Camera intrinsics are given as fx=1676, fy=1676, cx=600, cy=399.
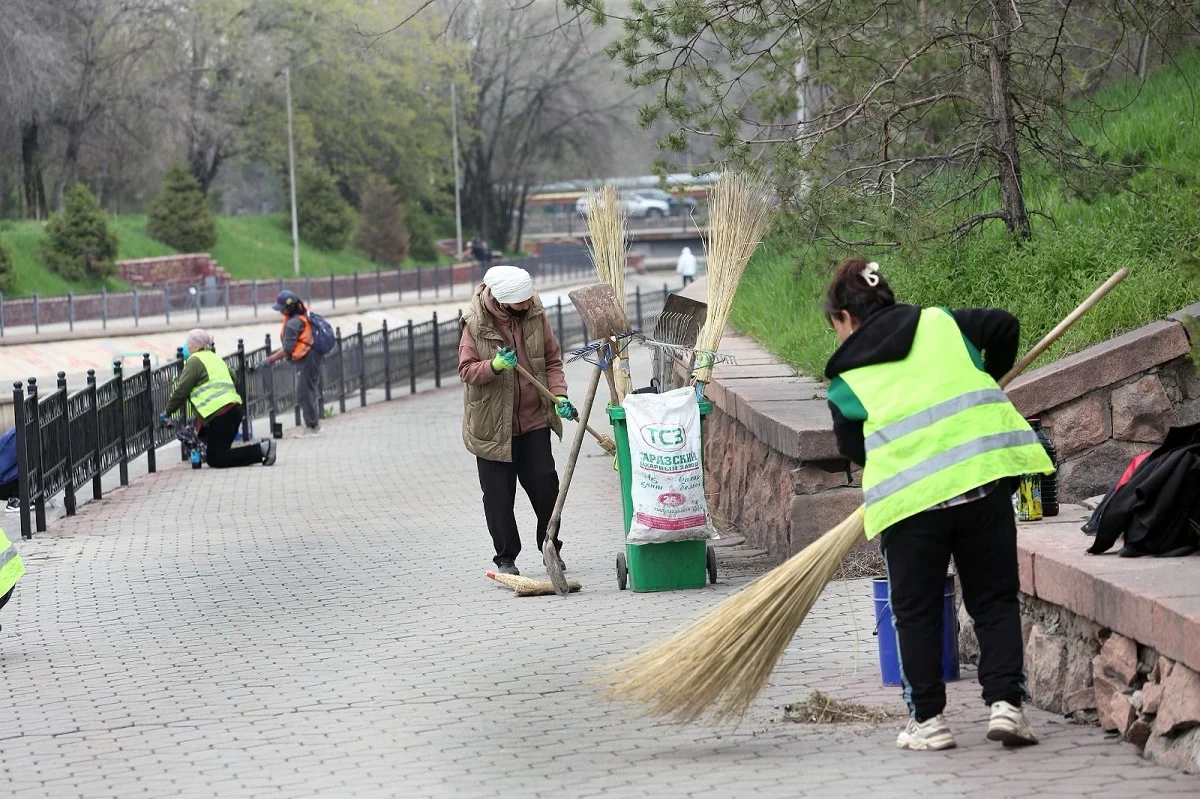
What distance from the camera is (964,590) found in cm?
519

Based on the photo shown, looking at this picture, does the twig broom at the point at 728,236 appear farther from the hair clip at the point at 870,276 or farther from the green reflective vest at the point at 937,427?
the green reflective vest at the point at 937,427

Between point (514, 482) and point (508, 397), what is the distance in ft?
1.52

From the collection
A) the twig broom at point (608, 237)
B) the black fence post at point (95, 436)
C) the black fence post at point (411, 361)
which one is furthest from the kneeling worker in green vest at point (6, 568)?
the black fence post at point (411, 361)

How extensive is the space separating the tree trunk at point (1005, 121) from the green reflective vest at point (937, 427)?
5.32 meters

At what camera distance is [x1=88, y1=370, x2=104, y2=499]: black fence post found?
1423cm

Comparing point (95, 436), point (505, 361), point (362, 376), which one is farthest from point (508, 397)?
point (362, 376)

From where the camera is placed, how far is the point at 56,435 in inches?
516

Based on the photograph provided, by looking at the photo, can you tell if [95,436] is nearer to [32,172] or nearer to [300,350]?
[300,350]

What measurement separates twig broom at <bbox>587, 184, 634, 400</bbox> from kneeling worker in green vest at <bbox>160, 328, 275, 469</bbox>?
7.39m

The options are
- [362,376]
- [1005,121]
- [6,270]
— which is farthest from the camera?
[6,270]

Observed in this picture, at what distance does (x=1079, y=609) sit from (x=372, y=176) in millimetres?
63443


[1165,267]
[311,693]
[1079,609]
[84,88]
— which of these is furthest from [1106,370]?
[84,88]

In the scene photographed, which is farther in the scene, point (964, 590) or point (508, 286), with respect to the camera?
point (508, 286)

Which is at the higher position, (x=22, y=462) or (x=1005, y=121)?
(x=1005, y=121)
